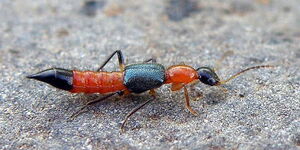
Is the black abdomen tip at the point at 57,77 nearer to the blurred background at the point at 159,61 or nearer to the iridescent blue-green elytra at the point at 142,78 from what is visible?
the blurred background at the point at 159,61

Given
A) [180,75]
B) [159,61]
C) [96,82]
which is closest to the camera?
[96,82]

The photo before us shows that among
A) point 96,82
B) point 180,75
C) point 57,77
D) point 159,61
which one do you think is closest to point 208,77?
point 180,75

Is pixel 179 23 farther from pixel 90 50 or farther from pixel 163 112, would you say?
pixel 163 112

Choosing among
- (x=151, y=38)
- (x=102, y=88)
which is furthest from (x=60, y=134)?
(x=151, y=38)

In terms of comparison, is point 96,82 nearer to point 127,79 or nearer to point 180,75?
point 127,79

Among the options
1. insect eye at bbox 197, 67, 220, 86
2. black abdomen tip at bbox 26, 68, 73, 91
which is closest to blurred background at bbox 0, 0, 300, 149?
insect eye at bbox 197, 67, 220, 86

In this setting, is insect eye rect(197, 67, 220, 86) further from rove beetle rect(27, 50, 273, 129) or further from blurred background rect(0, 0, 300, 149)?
blurred background rect(0, 0, 300, 149)

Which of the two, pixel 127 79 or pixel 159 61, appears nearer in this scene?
pixel 127 79

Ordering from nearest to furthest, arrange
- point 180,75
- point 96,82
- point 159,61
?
point 96,82 < point 180,75 < point 159,61
